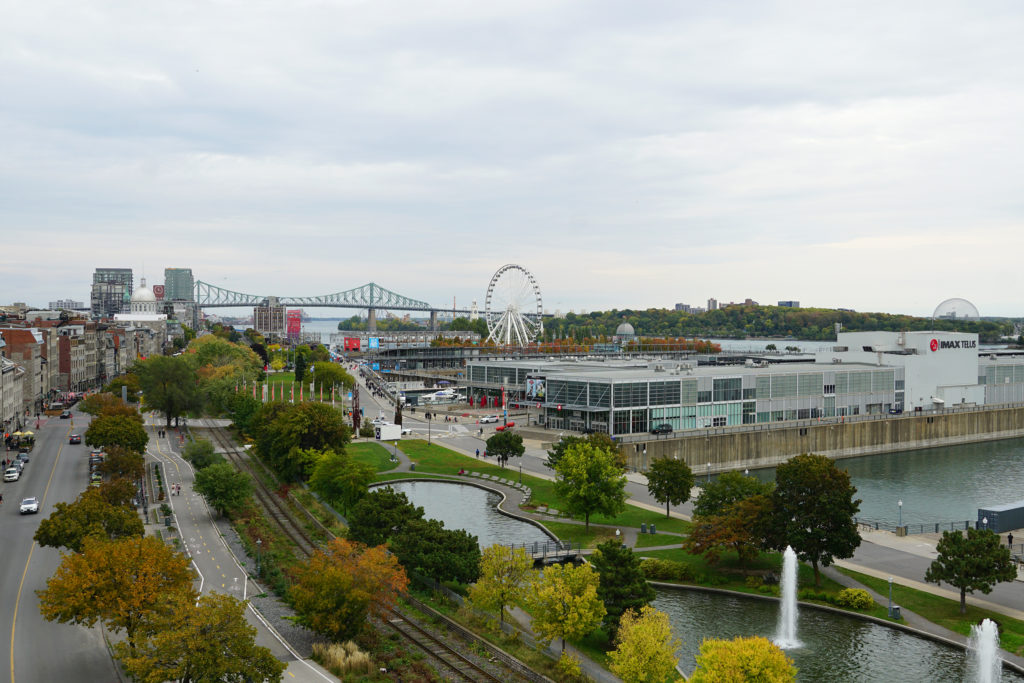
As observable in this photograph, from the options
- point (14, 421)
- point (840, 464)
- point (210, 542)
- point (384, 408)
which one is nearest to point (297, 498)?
point (210, 542)

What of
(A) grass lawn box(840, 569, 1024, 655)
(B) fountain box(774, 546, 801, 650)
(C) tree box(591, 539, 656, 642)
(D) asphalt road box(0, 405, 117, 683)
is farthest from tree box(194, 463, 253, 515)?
(A) grass lawn box(840, 569, 1024, 655)

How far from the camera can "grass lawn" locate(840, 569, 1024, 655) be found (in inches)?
1485

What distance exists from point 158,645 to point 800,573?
109ft

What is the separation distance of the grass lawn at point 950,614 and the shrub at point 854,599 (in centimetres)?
171

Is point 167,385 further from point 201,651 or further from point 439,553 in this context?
point 201,651

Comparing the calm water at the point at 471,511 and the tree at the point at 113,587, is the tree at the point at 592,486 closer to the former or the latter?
the calm water at the point at 471,511

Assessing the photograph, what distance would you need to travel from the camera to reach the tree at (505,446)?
77188mm

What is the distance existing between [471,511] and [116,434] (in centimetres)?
3046

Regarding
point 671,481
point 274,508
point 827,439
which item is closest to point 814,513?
point 671,481

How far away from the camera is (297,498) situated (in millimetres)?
66875

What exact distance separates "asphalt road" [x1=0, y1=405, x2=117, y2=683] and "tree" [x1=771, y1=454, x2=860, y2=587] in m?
32.4

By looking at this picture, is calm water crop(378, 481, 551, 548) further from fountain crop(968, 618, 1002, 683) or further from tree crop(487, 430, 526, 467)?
fountain crop(968, 618, 1002, 683)

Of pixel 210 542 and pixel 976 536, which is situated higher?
pixel 976 536

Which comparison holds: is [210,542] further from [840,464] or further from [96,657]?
[840,464]
